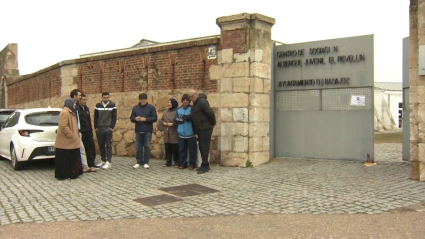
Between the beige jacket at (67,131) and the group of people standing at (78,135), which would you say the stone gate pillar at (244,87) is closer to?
the group of people standing at (78,135)

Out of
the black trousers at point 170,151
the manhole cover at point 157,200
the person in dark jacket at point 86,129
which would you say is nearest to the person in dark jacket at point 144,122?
the black trousers at point 170,151

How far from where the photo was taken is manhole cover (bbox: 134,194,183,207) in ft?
20.7

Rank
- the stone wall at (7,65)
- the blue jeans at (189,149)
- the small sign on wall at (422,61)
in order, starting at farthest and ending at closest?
the stone wall at (7,65), the blue jeans at (189,149), the small sign on wall at (422,61)

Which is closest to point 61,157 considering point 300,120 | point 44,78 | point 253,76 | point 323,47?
point 253,76

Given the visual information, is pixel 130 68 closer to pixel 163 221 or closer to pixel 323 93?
pixel 323 93

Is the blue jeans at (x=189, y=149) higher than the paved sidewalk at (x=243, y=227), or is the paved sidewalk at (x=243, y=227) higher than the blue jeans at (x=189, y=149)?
the blue jeans at (x=189, y=149)

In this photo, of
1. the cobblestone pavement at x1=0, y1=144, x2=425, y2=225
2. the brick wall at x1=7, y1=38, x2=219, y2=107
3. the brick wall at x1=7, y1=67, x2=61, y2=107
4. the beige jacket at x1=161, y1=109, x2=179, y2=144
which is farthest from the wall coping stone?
the brick wall at x1=7, y1=67, x2=61, y2=107

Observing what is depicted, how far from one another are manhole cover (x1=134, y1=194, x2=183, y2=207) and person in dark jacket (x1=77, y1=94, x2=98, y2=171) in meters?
3.51

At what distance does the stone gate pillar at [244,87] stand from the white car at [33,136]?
3957 millimetres

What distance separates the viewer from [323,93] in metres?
9.83

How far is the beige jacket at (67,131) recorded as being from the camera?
327 inches

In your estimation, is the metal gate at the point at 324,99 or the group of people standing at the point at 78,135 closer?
the group of people standing at the point at 78,135

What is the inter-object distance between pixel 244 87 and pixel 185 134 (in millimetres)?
1683

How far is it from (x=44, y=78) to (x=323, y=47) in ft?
38.2
